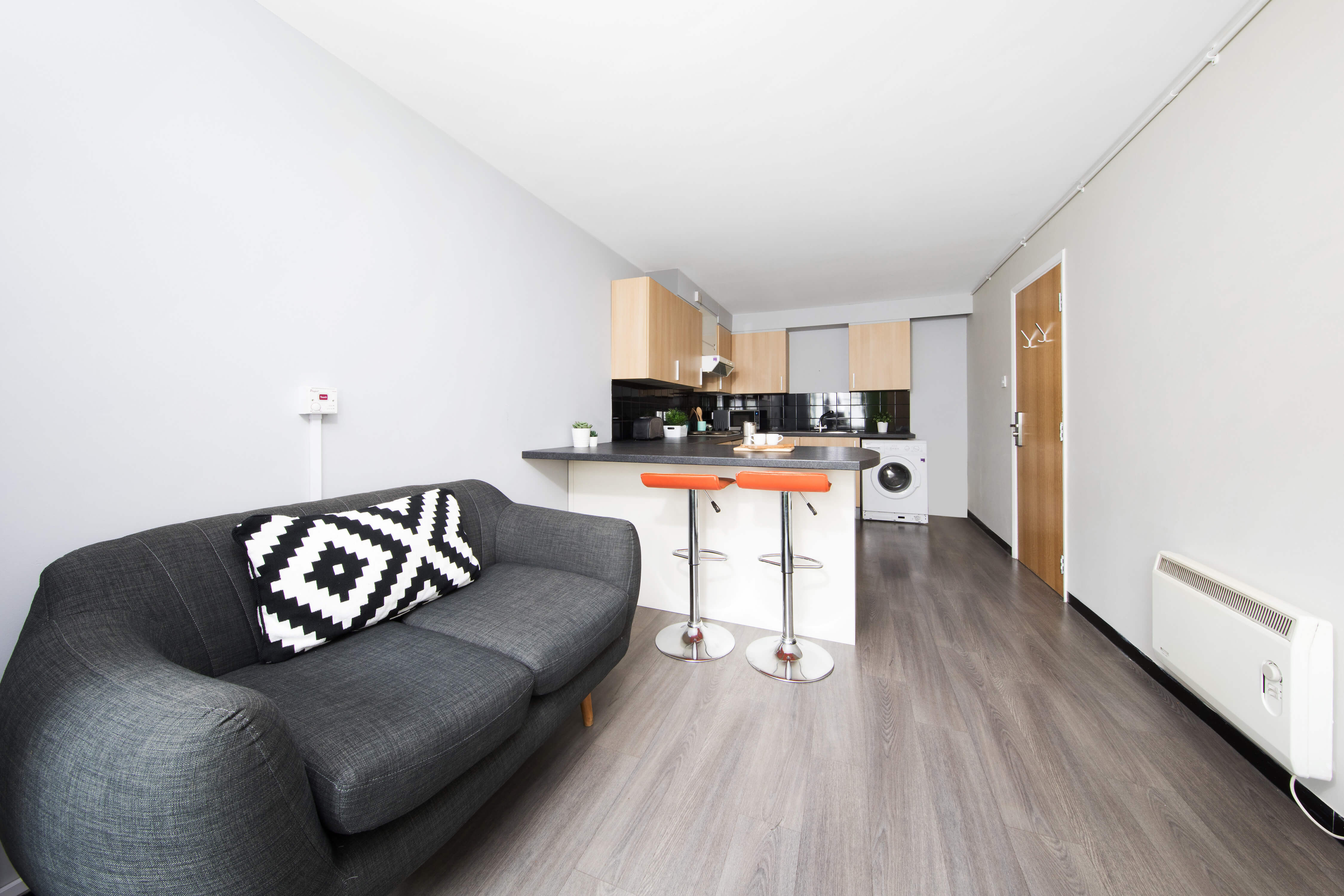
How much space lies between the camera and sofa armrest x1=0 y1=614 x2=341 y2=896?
2.07 feet

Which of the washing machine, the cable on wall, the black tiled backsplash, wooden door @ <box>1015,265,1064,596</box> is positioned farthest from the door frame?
the black tiled backsplash

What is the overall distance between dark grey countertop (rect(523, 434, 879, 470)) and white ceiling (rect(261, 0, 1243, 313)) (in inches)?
55.2

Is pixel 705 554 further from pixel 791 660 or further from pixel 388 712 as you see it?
pixel 388 712

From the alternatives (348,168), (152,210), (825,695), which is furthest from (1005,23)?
(152,210)

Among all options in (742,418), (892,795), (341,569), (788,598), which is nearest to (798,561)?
(788,598)

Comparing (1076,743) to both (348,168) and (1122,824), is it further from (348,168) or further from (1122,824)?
(348,168)

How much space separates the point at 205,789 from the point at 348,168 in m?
1.87

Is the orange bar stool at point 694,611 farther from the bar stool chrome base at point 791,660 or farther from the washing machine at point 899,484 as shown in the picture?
the washing machine at point 899,484

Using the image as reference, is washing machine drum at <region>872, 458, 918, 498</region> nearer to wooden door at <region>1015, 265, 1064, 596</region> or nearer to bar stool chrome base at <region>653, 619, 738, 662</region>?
wooden door at <region>1015, 265, 1064, 596</region>

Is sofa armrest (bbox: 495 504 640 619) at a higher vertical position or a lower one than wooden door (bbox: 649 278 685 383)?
lower

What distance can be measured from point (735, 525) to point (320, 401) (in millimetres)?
1827

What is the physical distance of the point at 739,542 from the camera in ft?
8.07

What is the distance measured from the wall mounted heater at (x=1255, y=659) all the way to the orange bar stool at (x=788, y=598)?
1.16 meters

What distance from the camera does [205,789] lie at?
632 mm
